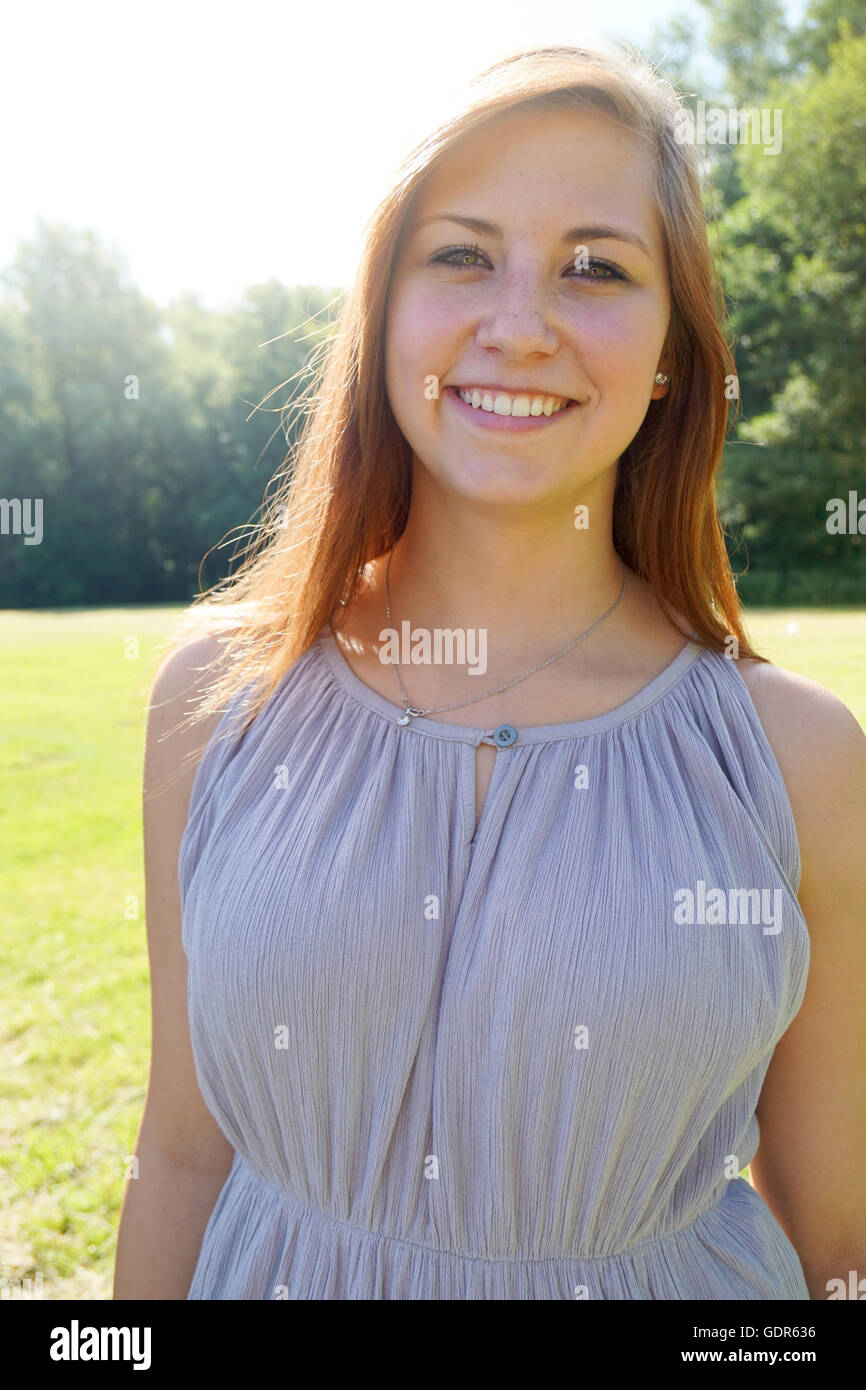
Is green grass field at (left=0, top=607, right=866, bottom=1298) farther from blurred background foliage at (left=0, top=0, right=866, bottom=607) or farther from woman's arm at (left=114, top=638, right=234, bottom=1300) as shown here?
blurred background foliage at (left=0, top=0, right=866, bottom=607)

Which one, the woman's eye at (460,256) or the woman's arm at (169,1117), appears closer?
the woman's eye at (460,256)

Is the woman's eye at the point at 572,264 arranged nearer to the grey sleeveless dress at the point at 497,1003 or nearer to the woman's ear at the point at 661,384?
the woman's ear at the point at 661,384

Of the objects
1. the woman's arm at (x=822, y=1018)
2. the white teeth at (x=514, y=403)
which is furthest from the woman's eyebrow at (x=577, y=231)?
the woman's arm at (x=822, y=1018)

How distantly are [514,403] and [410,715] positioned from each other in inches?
20.4

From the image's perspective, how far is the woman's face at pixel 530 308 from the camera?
161cm

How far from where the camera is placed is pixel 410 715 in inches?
69.5

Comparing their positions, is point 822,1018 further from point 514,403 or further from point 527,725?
point 514,403

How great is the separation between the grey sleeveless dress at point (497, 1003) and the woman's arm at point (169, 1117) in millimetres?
68

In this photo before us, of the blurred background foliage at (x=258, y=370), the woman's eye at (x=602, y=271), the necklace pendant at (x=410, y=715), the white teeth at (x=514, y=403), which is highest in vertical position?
the blurred background foliage at (x=258, y=370)

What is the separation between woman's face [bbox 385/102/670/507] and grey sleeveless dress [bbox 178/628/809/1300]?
0.44 metres

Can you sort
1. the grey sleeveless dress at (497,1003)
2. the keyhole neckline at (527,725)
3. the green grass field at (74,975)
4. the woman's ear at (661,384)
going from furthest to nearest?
1. the green grass field at (74,975)
2. the woman's ear at (661,384)
3. the keyhole neckline at (527,725)
4. the grey sleeveless dress at (497,1003)

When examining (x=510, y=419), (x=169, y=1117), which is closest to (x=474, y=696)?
(x=510, y=419)
